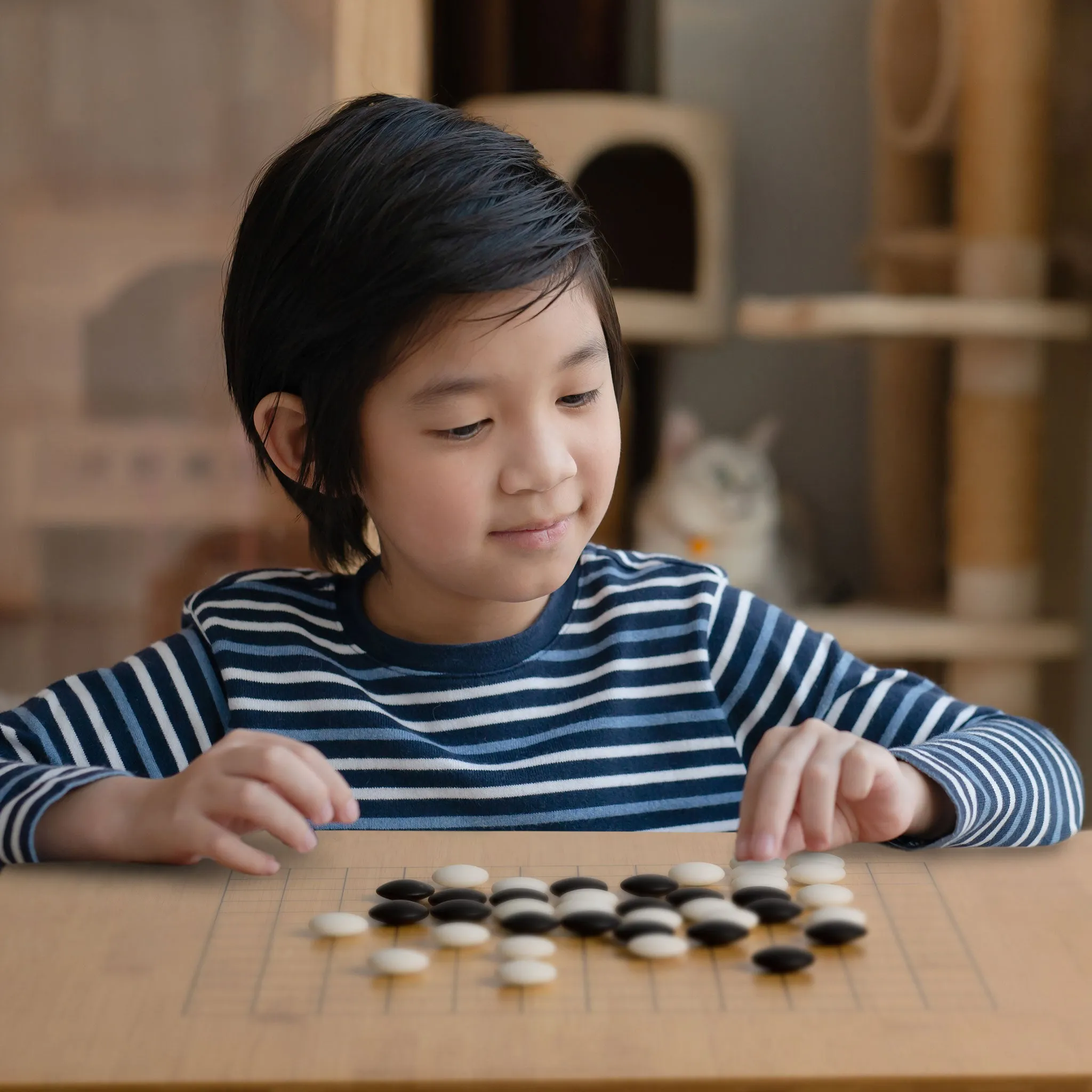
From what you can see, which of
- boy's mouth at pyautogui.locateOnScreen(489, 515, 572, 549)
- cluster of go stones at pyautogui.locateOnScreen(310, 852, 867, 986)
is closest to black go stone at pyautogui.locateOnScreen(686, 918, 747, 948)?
cluster of go stones at pyautogui.locateOnScreen(310, 852, 867, 986)

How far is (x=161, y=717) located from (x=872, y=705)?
1.54 feet

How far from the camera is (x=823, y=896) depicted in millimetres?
589

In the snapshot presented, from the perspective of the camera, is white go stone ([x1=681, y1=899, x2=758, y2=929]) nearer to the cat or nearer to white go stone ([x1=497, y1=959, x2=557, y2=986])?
white go stone ([x1=497, y1=959, x2=557, y2=986])

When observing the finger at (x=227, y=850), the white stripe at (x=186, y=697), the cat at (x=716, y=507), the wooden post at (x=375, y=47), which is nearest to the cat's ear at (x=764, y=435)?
the cat at (x=716, y=507)

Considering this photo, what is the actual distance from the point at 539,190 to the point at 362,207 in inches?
4.7

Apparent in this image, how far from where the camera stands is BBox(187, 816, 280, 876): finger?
2.07ft

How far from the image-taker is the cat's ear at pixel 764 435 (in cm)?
191

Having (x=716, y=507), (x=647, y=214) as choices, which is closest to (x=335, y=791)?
(x=716, y=507)

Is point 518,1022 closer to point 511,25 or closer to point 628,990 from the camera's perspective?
point 628,990

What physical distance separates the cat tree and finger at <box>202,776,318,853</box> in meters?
1.21

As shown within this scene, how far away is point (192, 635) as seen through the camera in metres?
0.94

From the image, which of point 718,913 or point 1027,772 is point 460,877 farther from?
point 1027,772

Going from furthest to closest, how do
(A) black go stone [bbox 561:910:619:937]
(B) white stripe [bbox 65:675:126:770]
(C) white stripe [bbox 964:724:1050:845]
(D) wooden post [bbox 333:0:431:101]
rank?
1. (D) wooden post [bbox 333:0:431:101]
2. (B) white stripe [bbox 65:675:126:770]
3. (C) white stripe [bbox 964:724:1050:845]
4. (A) black go stone [bbox 561:910:619:937]

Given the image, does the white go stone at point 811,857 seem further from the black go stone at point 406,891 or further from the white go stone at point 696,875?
the black go stone at point 406,891
